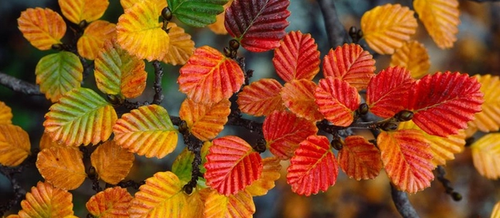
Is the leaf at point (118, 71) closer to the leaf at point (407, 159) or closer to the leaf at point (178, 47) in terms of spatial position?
the leaf at point (178, 47)

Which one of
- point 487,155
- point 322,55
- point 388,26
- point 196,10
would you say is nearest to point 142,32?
point 196,10

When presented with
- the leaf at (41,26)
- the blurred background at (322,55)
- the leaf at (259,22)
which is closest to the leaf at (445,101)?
the leaf at (259,22)

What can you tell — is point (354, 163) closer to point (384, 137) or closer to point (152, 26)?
point (384, 137)

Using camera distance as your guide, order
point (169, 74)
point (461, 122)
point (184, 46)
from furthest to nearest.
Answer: point (169, 74) < point (184, 46) < point (461, 122)

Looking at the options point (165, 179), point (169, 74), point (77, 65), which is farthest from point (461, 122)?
Result: point (169, 74)

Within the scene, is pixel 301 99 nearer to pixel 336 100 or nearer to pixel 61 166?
pixel 336 100
